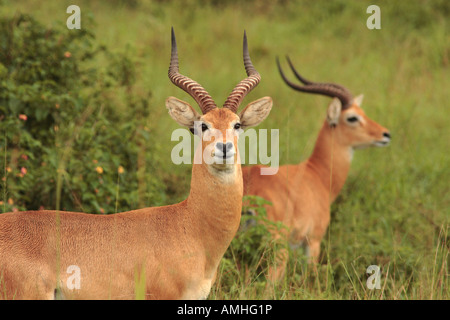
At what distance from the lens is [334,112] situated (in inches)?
251

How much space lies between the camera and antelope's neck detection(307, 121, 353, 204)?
20.9ft

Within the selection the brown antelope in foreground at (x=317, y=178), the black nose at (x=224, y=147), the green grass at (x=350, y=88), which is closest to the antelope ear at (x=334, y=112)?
the brown antelope in foreground at (x=317, y=178)

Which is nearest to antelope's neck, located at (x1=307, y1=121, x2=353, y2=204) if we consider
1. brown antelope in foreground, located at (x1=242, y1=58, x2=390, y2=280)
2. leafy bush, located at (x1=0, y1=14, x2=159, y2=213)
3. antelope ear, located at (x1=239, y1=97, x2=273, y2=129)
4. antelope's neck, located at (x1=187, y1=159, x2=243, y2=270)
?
brown antelope in foreground, located at (x1=242, y1=58, x2=390, y2=280)

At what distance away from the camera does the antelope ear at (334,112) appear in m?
6.32

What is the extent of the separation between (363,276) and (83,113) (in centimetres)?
265

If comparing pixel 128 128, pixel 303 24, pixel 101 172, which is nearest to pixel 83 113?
pixel 128 128

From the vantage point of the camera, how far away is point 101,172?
500cm

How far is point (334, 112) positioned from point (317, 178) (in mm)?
685

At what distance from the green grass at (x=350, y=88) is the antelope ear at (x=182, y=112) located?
3.42 feet

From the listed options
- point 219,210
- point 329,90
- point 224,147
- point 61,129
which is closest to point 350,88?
point 329,90

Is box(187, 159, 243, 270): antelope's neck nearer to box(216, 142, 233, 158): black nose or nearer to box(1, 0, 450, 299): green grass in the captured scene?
box(216, 142, 233, 158): black nose

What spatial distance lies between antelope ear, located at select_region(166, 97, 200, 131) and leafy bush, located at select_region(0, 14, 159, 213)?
103cm

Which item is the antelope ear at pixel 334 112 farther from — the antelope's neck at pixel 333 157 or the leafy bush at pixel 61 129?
the leafy bush at pixel 61 129
